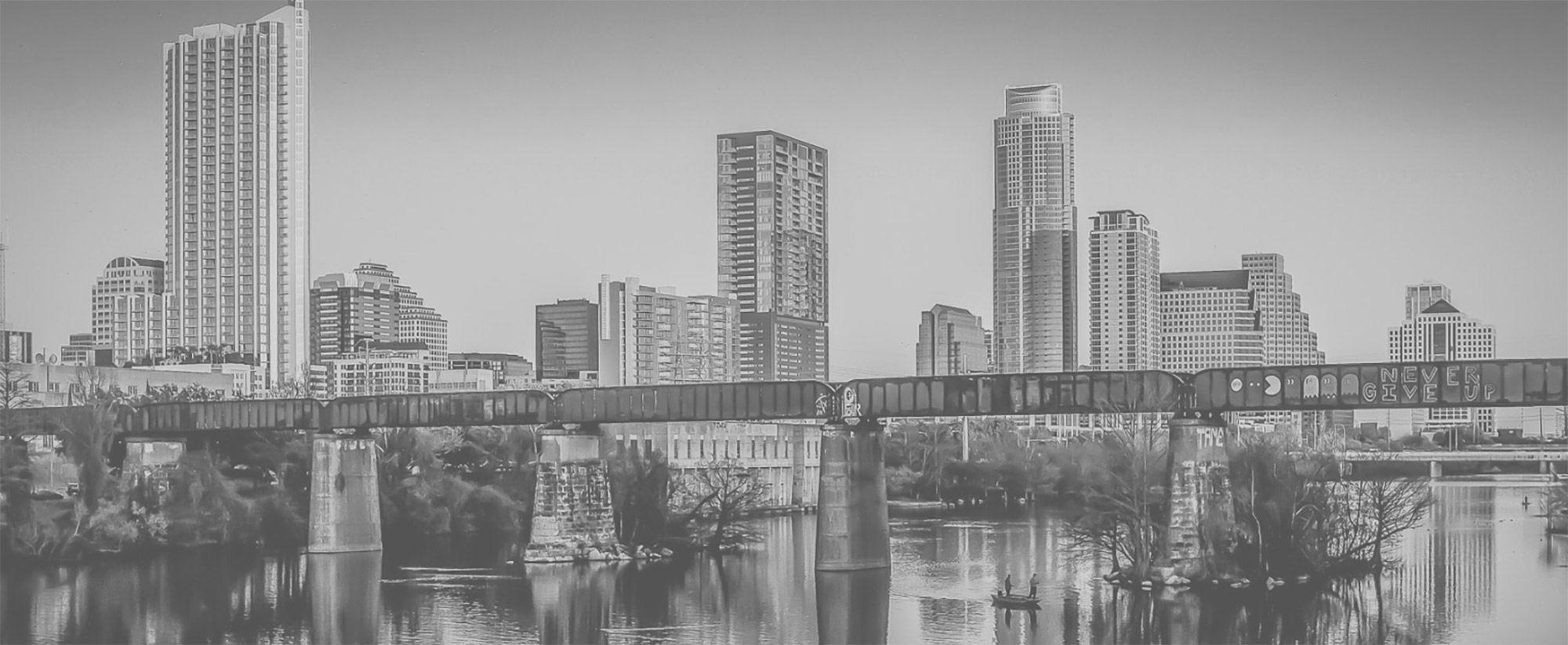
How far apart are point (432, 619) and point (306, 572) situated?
2115 cm

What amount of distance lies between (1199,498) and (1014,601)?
8.00m

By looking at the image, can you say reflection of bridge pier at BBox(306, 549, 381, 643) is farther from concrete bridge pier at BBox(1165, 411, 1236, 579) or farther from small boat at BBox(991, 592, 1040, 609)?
concrete bridge pier at BBox(1165, 411, 1236, 579)

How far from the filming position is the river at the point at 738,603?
60.4 meters

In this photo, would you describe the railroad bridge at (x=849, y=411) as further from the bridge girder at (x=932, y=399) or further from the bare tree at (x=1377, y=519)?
the bare tree at (x=1377, y=519)

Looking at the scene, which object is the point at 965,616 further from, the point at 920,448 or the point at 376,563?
the point at 920,448

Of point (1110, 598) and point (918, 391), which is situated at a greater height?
point (918, 391)

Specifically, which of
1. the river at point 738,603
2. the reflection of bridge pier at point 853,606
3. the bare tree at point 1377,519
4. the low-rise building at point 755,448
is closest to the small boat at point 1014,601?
the river at point 738,603

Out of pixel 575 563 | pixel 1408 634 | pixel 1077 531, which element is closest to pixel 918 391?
pixel 1077 531

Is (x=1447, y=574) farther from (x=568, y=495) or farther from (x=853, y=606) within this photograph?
(x=568, y=495)

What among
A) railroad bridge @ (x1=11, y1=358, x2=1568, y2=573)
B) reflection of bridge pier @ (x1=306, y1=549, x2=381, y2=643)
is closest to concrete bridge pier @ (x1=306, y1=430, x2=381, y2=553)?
railroad bridge @ (x1=11, y1=358, x2=1568, y2=573)

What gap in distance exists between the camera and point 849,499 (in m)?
76.5

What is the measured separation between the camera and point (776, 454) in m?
156

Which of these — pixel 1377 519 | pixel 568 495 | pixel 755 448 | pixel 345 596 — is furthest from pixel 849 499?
pixel 755 448

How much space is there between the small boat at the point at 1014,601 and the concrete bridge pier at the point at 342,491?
39013 millimetres
